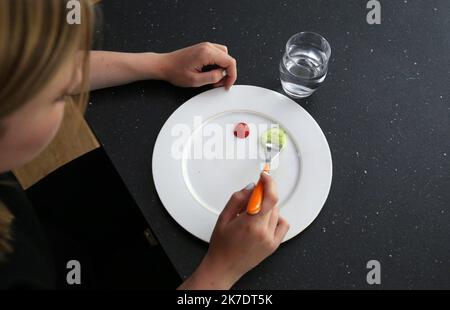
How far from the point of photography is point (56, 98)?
1.94 ft

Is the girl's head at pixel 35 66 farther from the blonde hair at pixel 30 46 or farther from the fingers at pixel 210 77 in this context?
the fingers at pixel 210 77

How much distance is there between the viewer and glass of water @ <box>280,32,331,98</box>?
0.78 metres

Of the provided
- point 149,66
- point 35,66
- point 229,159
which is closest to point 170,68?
point 149,66

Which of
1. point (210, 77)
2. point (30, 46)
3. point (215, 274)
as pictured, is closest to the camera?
point (30, 46)

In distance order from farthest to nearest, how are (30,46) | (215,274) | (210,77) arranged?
(210,77)
(215,274)
(30,46)

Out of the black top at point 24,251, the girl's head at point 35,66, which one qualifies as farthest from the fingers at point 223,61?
the black top at point 24,251

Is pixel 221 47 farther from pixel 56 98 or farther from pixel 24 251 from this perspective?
pixel 24 251

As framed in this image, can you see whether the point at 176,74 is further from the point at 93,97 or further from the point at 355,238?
the point at 355,238

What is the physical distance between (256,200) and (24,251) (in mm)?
379

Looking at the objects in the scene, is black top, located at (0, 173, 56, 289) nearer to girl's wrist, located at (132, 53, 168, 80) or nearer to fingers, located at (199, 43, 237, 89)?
girl's wrist, located at (132, 53, 168, 80)

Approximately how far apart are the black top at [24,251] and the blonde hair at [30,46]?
0.89 feet

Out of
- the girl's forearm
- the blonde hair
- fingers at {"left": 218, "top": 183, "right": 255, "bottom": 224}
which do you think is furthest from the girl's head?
fingers at {"left": 218, "top": 183, "right": 255, "bottom": 224}
